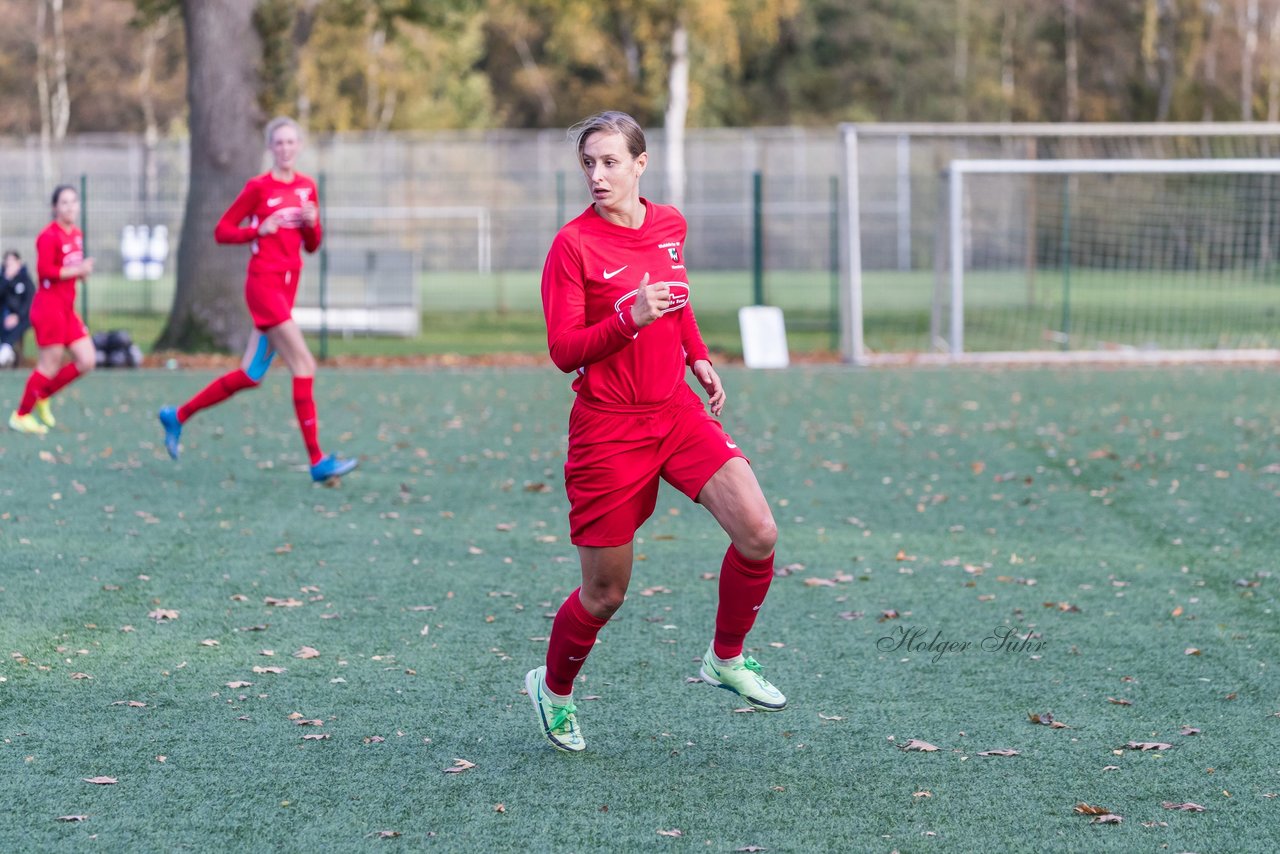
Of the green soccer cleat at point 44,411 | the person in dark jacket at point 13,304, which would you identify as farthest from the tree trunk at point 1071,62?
the green soccer cleat at point 44,411

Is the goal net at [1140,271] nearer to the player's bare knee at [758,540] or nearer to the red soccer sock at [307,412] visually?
the red soccer sock at [307,412]

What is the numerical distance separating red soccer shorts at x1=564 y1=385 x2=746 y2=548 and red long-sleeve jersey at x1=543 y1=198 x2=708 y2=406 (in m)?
0.06

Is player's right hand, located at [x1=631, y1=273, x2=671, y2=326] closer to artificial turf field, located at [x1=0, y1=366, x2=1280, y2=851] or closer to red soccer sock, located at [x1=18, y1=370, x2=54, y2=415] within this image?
artificial turf field, located at [x1=0, y1=366, x2=1280, y2=851]

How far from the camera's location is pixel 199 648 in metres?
5.70

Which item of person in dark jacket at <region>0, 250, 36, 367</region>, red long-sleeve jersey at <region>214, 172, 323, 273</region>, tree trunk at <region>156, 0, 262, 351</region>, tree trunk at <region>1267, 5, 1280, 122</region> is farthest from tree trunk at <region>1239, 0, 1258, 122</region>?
red long-sleeve jersey at <region>214, 172, 323, 273</region>

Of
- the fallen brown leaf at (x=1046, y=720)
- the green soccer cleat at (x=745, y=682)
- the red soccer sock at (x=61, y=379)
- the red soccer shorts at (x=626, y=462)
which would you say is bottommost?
the fallen brown leaf at (x=1046, y=720)

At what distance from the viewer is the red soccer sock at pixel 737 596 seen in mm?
4426

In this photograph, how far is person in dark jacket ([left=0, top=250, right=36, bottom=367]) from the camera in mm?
16797

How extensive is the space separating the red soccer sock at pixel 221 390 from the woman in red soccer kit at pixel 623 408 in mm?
5644

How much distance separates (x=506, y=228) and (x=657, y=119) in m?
13.9

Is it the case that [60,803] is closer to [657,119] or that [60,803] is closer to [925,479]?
[925,479]

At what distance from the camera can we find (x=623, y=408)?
14.1 ft

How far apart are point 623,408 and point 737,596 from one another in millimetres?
646

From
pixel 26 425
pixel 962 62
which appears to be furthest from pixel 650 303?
pixel 962 62
